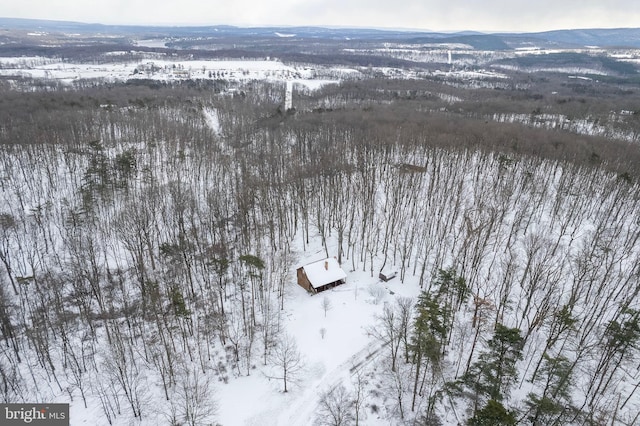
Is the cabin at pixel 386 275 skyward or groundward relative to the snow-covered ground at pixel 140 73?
groundward

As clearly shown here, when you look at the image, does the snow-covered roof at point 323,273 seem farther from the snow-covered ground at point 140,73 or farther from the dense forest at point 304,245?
the snow-covered ground at point 140,73

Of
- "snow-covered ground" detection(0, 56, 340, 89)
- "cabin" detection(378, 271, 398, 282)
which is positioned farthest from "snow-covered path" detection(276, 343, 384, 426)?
"snow-covered ground" detection(0, 56, 340, 89)

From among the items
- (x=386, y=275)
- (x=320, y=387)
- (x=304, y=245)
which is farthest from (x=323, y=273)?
(x=320, y=387)

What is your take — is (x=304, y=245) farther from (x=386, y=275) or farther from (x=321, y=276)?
(x=386, y=275)

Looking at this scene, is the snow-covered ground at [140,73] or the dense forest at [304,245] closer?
the dense forest at [304,245]

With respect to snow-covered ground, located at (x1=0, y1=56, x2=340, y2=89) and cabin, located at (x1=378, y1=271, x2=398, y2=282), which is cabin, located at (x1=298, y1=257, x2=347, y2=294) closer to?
cabin, located at (x1=378, y1=271, x2=398, y2=282)

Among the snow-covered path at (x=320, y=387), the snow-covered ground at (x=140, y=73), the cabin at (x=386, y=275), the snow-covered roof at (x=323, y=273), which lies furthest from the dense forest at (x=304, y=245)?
the snow-covered ground at (x=140, y=73)

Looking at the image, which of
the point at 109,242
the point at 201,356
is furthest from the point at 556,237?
the point at 109,242

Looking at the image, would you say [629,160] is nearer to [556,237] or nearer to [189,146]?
[556,237]
